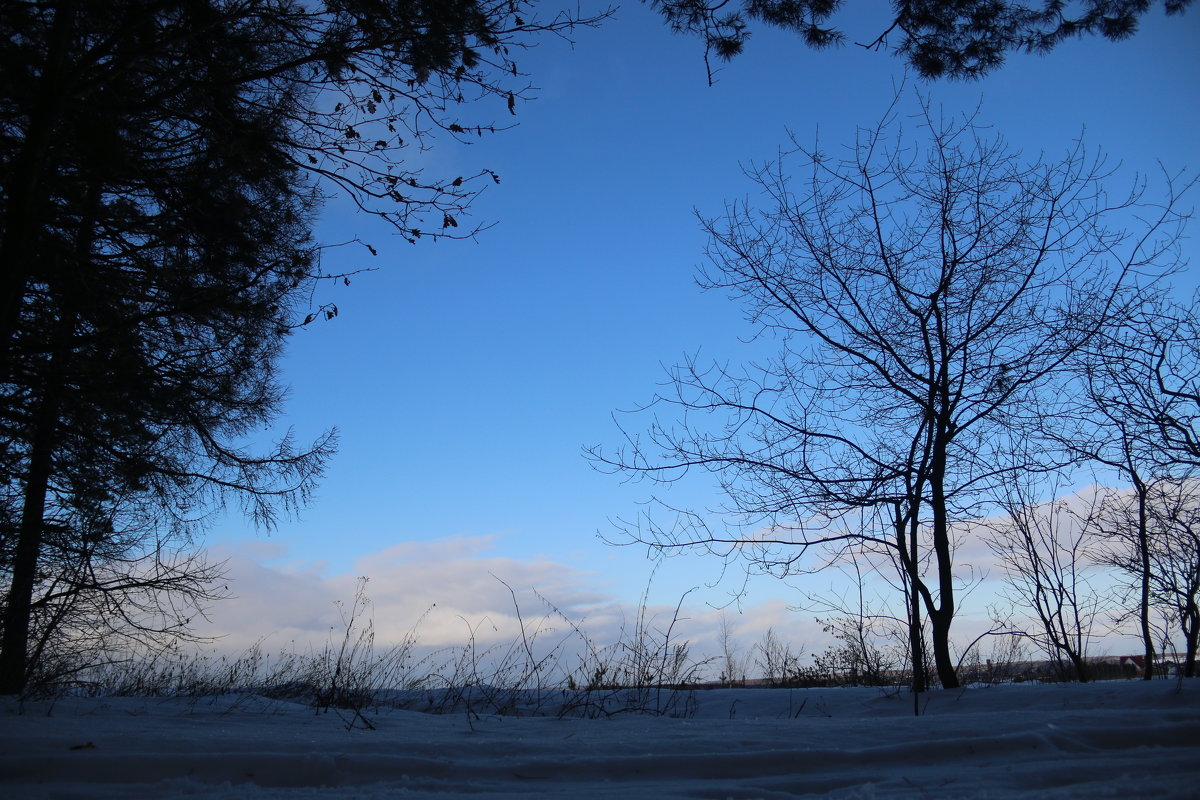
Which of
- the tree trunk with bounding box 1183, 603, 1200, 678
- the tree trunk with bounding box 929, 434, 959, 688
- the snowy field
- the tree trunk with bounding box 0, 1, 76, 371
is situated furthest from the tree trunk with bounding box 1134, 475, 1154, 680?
the tree trunk with bounding box 0, 1, 76, 371

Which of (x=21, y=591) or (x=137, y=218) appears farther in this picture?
(x=21, y=591)

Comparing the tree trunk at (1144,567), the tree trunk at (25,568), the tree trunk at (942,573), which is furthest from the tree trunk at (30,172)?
the tree trunk at (1144,567)

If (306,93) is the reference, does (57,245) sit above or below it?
below

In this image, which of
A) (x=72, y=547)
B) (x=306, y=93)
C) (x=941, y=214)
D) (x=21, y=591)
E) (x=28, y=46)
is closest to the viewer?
(x=28, y=46)

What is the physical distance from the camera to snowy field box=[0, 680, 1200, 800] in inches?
87.2

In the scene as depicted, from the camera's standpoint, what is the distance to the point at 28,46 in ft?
14.8

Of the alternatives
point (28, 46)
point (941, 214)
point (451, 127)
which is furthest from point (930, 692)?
point (28, 46)

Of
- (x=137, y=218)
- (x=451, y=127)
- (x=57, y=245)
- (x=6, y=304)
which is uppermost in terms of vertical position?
(x=451, y=127)

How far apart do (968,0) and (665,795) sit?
6.18m

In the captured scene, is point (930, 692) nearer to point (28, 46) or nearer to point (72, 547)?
point (72, 547)

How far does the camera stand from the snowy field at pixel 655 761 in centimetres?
221

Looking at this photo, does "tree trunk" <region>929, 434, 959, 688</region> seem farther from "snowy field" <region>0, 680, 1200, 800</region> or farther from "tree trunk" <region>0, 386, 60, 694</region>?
"tree trunk" <region>0, 386, 60, 694</region>

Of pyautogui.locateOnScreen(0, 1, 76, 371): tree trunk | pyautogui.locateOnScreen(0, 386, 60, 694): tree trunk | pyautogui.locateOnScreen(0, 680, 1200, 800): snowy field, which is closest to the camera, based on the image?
pyautogui.locateOnScreen(0, 680, 1200, 800): snowy field

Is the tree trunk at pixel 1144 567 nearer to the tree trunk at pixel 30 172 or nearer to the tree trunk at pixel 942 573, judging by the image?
the tree trunk at pixel 942 573
